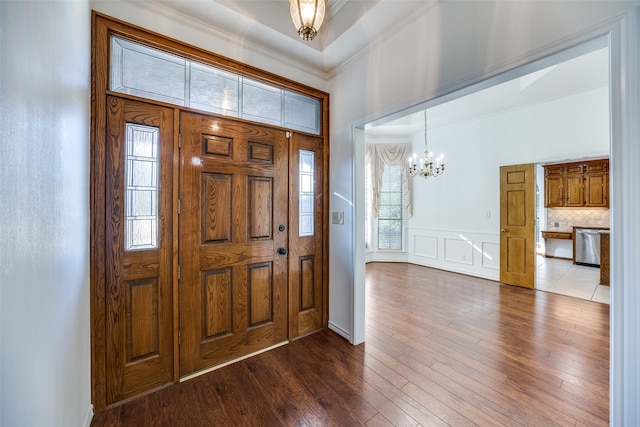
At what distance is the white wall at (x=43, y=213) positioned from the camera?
0.66m

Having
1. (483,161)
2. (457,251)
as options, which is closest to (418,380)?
(457,251)

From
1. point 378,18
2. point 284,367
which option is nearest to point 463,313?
point 284,367

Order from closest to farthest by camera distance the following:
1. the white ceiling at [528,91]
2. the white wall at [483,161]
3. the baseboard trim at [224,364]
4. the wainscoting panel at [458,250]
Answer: the baseboard trim at [224,364], the white ceiling at [528,91], the white wall at [483,161], the wainscoting panel at [458,250]

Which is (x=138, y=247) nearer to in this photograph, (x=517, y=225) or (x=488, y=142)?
(x=517, y=225)

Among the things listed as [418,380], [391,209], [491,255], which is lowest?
[418,380]

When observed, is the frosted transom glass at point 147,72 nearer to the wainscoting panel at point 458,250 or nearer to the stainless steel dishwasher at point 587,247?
the wainscoting panel at point 458,250

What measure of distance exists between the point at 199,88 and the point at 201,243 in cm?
131

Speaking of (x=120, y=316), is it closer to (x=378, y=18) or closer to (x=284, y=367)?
(x=284, y=367)

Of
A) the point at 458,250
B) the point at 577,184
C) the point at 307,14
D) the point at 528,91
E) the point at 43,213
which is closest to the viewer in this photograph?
the point at 43,213

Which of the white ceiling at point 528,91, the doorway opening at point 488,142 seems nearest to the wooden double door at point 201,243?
the white ceiling at point 528,91

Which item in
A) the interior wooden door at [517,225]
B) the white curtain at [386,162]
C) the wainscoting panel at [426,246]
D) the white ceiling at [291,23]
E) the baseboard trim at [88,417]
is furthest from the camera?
the white curtain at [386,162]

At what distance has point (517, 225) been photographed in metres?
4.38

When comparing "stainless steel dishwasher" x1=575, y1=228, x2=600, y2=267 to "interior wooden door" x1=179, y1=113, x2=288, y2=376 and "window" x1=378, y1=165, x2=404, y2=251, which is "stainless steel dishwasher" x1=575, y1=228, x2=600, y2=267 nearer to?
"window" x1=378, y1=165, x2=404, y2=251

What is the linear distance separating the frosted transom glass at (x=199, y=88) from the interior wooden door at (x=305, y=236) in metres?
0.30
